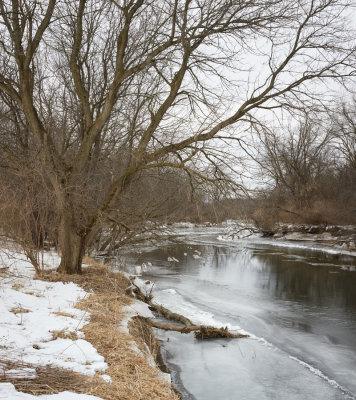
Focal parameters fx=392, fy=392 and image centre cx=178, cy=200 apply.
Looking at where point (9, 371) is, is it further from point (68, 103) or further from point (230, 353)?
point (68, 103)

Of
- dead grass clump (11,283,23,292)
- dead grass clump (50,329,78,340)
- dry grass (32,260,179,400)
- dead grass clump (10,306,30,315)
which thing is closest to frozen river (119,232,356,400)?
dry grass (32,260,179,400)

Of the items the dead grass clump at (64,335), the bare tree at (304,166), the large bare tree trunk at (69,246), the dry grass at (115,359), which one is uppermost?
the bare tree at (304,166)

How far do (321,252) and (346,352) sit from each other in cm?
1754

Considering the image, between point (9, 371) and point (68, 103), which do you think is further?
point (68, 103)

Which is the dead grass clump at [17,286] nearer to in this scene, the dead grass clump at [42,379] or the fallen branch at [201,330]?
the fallen branch at [201,330]

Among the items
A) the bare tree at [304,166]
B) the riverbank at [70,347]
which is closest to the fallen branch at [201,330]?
the riverbank at [70,347]

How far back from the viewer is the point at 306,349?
857 centimetres

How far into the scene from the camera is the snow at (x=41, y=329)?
4.07 meters

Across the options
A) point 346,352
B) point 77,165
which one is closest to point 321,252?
point 346,352

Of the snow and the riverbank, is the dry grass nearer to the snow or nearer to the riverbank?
the riverbank

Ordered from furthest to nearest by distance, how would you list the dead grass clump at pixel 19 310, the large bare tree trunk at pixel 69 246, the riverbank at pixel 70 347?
1. the large bare tree trunk at pixel 69 246
2. the dead grass clump at pixel 19 310
3. the riverbank at pixel 70 347

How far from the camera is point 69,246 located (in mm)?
9492

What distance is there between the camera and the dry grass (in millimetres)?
3791

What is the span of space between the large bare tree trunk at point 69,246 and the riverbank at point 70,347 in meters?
1.39
